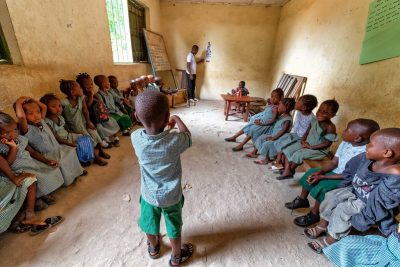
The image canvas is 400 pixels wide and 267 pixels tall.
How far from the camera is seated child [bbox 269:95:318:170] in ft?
7.63

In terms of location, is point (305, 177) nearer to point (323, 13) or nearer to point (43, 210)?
point (43, 210)

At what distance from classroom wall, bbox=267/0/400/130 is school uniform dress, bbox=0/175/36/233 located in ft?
10.5

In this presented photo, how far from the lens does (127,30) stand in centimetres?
474

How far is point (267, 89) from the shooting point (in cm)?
683

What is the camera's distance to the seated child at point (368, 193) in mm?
1130

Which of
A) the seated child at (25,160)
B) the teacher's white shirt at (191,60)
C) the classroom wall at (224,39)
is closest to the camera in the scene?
the seated child at (25,160)

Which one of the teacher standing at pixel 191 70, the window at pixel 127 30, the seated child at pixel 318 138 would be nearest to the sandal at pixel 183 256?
the seated child at pixel 318 138

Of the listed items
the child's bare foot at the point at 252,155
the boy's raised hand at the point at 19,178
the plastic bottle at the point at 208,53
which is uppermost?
the plastic bottle at the point at 208,53

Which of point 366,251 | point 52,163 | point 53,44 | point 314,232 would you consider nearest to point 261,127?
point 314,232

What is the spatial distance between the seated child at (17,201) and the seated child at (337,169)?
2.07 m

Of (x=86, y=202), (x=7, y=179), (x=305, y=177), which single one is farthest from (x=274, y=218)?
(x=7, y=179)

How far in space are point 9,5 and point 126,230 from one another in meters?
2.36

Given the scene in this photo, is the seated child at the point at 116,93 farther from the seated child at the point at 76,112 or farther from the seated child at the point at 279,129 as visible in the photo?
the seated child at the point at 279,129

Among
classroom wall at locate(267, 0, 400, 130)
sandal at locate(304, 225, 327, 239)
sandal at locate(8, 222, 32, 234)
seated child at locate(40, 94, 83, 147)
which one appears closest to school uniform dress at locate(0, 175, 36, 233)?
Result: sandal at locate(8, 222, 32, 234)
